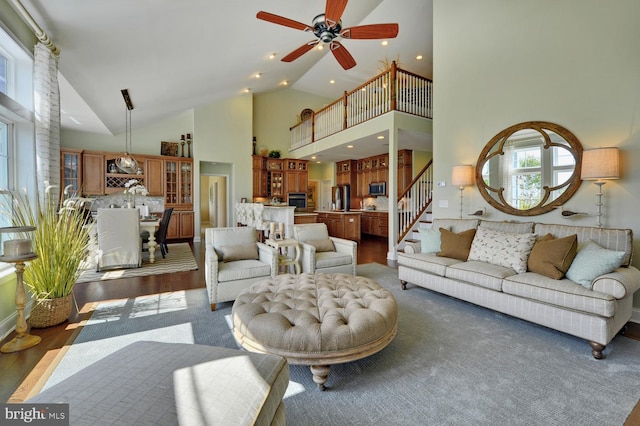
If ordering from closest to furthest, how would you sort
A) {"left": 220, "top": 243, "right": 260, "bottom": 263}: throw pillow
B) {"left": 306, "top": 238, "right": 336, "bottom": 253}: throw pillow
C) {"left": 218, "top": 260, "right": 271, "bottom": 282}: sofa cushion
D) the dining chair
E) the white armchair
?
{"left": 218, "top": 260, "right": 271, "bottom": 282}: sofa cushion < {"left": 220, "top": 243, "right": 260, "bottom": 263}: throw pillow < {"left": 306, "top": 238, "right": 336, "bottom": 253}: throw pillow < the white armchair < the dining chair

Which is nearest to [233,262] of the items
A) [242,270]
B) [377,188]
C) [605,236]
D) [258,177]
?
[242,270]

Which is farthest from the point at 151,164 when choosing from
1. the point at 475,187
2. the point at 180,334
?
the point at 475,187

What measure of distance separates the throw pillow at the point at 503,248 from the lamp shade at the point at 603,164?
826 mm

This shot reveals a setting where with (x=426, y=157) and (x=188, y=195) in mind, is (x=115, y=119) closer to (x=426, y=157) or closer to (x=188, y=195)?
(x=188, y=195)

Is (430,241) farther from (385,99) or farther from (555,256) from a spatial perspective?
(385,99)

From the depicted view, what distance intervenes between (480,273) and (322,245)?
205cm

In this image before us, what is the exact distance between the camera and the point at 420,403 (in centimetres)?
163

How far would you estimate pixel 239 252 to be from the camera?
11.3 feet

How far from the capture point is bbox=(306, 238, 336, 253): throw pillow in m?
4.07

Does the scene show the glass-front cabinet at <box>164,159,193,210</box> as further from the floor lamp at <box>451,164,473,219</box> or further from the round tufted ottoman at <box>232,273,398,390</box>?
the floor lamp at <box>451,164,473,219</box>

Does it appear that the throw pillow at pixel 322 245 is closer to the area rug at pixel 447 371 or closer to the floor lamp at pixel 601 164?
the area rug at pixel 447 371

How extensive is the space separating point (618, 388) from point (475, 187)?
9.71ft

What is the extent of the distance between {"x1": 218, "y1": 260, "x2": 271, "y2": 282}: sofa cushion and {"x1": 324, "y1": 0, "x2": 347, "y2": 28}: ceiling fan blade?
9.23 ft

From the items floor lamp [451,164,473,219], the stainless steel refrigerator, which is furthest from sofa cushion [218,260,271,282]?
the stainless steel refrigerator
